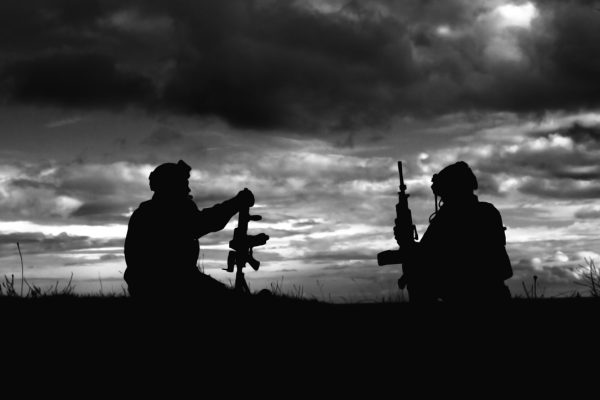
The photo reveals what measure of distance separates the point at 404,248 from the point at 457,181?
1644mm

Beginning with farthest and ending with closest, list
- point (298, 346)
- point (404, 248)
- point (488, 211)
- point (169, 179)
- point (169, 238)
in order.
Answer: point (404, 248) < point (169, 179) < point (169, 238) < point (488, 211) < point (298, 346)

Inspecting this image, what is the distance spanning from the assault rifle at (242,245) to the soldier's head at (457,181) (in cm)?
251

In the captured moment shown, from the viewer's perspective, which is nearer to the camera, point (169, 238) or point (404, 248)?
point (169, 238)

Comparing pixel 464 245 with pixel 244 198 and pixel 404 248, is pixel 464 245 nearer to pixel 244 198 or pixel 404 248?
pixel 404 248

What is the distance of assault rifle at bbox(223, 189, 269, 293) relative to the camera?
935 cm

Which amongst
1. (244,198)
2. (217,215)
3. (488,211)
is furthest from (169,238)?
(488,211)

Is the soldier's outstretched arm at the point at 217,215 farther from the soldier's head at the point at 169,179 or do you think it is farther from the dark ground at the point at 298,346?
the dark ground at the point at 298,346

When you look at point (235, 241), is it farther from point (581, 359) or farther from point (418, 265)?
point (581, 359)

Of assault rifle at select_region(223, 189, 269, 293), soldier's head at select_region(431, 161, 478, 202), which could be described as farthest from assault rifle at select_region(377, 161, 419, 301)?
assault rifle at select_region(223, 189, 269, 293)

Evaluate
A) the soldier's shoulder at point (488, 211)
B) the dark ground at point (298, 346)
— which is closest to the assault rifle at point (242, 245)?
the dark ground at point (298, 346)

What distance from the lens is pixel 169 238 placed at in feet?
29.2

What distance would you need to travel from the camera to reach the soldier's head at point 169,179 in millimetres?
9062

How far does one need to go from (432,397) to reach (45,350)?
447 centimetres

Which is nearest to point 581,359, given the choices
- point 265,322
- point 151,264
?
point 265,322
